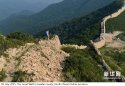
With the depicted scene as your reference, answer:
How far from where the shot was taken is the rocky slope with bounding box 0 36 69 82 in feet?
101

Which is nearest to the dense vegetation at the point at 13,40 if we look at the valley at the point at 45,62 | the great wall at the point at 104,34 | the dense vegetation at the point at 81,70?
the valley at the point at 45,62

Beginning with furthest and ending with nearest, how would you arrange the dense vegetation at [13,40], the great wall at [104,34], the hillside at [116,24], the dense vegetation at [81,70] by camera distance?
the hillside at [116,24] → the great wall at [104,34] → the dense vegetation at [13,40] → the dense vegetation at [81,70]

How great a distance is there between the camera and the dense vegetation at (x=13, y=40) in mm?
34122

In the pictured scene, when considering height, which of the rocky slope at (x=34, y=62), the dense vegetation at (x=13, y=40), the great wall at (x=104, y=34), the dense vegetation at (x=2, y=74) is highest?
the great wall at (x=104, y=34)

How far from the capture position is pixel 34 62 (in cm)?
3222

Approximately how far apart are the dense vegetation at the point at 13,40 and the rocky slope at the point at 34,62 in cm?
38

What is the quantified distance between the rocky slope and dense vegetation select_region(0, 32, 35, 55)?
380 millimetres

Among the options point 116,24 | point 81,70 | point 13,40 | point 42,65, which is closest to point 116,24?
point 116,24

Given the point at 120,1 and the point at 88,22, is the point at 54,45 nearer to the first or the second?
the point at 88,22

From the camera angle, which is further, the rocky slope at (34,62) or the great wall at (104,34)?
the great wall at (104,34)

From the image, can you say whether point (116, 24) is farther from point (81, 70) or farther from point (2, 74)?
point (2, 74)

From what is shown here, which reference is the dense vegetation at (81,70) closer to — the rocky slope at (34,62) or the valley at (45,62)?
the valley at (45,62)

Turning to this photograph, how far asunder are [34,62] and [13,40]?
15.4ft

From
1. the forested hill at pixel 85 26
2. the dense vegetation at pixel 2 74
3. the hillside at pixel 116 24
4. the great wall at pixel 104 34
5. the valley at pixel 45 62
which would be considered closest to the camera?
the dense vegetation at pixel 2 74
